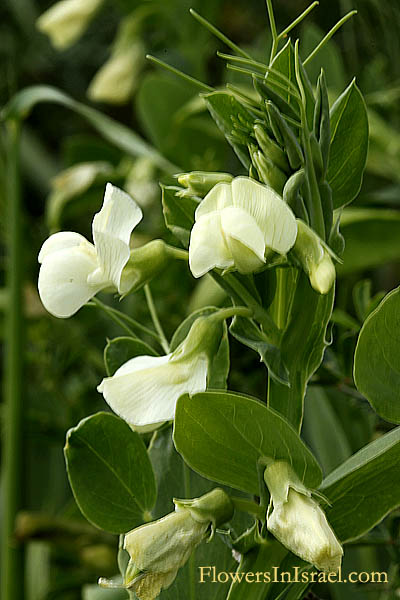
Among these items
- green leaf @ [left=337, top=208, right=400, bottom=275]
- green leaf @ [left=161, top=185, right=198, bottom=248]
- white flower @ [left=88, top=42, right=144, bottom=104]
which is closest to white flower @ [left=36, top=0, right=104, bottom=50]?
white flower @ [left=88, top=42, right=144, bottom=104]

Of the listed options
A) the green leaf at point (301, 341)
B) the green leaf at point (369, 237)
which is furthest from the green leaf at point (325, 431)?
the green leaf at point (301, 341)

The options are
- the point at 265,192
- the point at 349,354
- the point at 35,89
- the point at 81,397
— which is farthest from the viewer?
the point at 81,397

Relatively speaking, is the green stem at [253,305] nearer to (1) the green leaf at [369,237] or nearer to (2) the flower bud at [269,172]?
(2) the flower bud at [269,172]

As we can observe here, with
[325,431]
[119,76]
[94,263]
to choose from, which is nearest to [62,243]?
[94,263]

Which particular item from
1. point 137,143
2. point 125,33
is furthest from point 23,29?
point 137,143

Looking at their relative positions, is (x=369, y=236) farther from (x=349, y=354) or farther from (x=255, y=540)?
(x=255, y=540)

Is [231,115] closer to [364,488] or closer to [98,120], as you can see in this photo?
[364,488]
